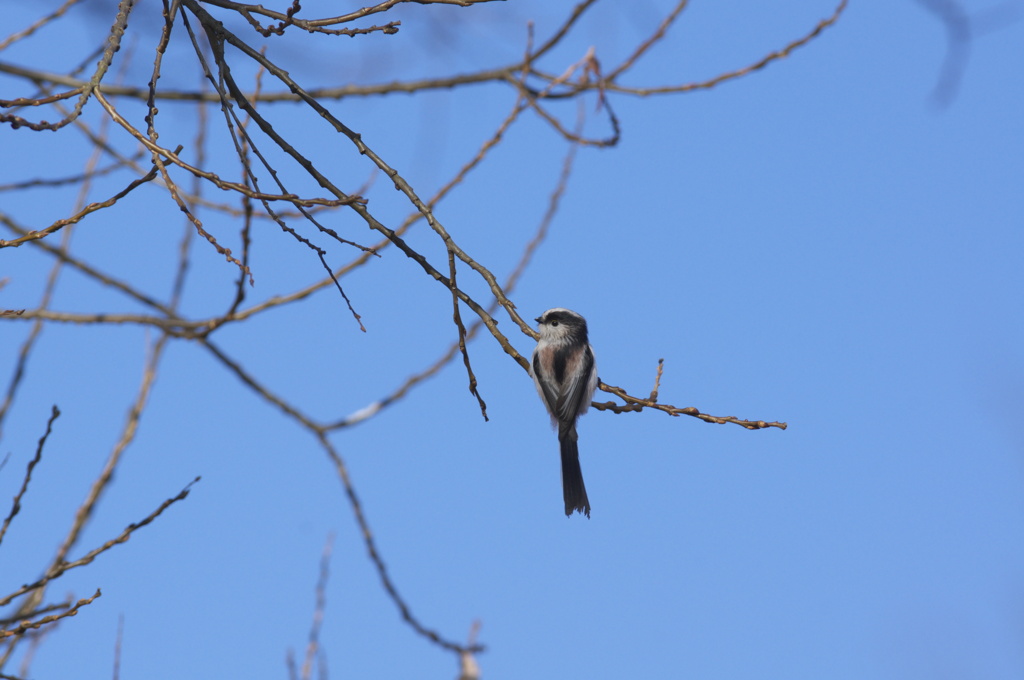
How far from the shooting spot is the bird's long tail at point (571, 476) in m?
4.78

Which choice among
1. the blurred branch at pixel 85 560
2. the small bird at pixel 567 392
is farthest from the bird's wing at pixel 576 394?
the blurred branch at pixel 85 560

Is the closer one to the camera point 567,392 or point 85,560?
point 85,560

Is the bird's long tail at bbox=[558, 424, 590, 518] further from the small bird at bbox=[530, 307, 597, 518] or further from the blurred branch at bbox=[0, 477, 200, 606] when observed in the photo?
the blurred branch at bbox=[0, 477, 200, 606]

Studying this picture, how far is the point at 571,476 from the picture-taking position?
4.90 metres

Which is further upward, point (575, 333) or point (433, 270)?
point (575, 333)

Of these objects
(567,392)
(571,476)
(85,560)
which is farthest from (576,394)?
(85,560)

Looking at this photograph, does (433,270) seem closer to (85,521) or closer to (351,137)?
(351,137)

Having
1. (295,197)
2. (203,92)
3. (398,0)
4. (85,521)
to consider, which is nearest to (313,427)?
(85,521)

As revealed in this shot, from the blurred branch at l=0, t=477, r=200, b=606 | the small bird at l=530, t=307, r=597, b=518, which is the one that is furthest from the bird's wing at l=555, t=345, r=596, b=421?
the blurred branch at l=0, t=477, r=200, b=606

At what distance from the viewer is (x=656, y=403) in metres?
3.78

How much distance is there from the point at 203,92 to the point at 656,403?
9.80 feet

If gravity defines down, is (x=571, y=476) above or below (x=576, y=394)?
below

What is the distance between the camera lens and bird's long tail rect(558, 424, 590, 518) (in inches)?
188

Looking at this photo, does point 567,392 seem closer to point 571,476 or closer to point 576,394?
point 576,394
